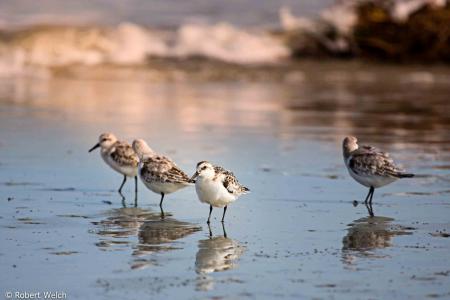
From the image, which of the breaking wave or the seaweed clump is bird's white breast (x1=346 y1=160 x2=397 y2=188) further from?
the seaweed clump

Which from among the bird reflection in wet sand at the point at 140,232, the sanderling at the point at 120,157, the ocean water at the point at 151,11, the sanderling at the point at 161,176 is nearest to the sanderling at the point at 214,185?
the bird reflection in wet sand at the point at 140,232

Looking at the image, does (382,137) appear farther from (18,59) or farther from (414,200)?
(18,59)

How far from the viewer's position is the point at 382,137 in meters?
17.3

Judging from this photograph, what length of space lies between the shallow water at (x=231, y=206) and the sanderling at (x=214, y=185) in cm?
25

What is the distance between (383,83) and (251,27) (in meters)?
7.32

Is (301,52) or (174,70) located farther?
(301,52)

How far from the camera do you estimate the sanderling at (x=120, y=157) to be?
12.8 meters

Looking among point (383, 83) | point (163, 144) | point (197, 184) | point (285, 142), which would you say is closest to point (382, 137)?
point (285, 142)

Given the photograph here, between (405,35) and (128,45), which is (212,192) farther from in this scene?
(405,35)

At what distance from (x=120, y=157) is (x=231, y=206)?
2038mm

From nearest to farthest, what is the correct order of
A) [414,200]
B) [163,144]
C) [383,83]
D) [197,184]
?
1. [197,184]
2. [414,200]
3. [163,144]
4. [383,83]

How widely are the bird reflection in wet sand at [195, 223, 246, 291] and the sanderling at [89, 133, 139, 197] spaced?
3.02 meters

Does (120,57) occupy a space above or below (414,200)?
above

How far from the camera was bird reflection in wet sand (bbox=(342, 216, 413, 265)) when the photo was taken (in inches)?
357
